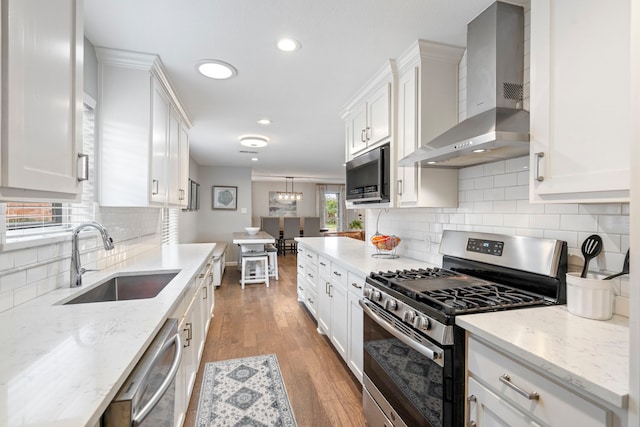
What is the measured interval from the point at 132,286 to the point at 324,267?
5.12 feet

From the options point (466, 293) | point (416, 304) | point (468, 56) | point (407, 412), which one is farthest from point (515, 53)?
point (407, 412)

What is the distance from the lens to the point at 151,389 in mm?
895

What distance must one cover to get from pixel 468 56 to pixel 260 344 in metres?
2.80

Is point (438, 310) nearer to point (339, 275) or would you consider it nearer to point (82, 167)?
point (339, 275)

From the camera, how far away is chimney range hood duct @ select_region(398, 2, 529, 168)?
1.41m

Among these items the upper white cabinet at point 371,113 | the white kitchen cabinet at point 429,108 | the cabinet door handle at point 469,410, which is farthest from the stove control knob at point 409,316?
the upper white cabinet at point 371,113

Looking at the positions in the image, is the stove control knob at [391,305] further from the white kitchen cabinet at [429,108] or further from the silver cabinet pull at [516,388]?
the white kitchen cabinet at [429,108]

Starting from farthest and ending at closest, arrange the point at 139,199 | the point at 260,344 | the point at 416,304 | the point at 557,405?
the point at 260,344, the point at 139,199, the point at 416,304, the point at 557,405

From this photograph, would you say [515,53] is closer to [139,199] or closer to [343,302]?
[343,302]

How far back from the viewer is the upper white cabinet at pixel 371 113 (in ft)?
7.25

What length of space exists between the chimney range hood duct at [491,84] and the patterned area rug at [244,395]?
5.89 ft

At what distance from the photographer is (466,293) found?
1.38 meters

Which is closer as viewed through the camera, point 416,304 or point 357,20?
point 416,304

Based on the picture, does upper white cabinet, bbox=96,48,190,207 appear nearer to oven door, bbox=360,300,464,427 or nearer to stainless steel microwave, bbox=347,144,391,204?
stainless steel microwave, bbox=347,144,391,204
